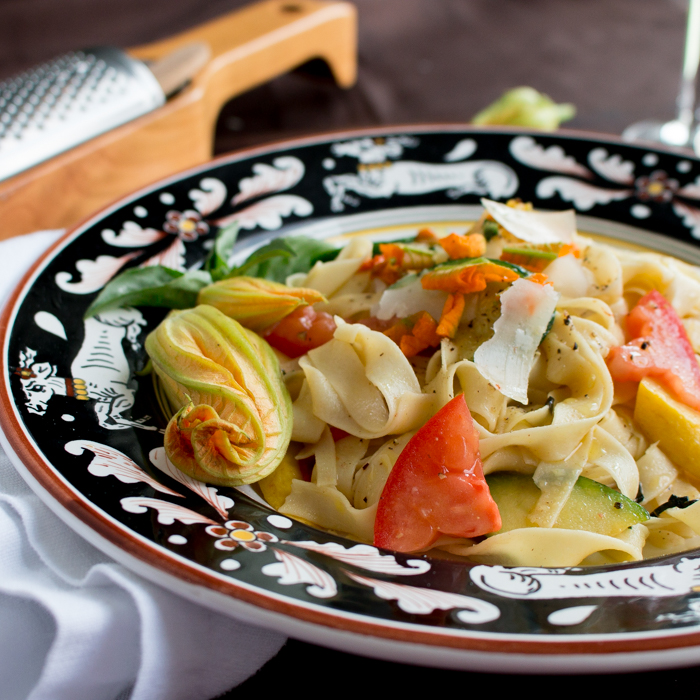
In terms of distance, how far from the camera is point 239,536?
76.4 inches

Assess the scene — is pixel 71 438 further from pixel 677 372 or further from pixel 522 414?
pixel 677 372

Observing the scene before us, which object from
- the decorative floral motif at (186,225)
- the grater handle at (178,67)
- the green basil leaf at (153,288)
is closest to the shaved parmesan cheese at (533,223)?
the green basil leaf at (153,288)

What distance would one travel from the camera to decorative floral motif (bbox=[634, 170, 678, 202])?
381cm

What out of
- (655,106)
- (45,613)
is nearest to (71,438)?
(45,613)

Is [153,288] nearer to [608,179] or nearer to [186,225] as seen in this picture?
[186,225]

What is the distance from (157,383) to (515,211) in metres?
1.58

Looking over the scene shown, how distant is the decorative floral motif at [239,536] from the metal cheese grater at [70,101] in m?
2.67

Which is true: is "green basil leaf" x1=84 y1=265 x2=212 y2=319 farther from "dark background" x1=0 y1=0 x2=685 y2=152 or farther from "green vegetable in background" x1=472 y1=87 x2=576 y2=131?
"green vegetable in background" x1=472 y1=87 x2=576 y2=131

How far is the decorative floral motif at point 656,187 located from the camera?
12.5 feet

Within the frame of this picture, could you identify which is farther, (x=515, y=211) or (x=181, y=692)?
(x=515, y=211)

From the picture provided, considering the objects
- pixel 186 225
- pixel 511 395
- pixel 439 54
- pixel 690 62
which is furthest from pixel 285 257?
pixel 439 54

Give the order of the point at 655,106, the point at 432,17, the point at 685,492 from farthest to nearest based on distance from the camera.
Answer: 1. the point at 432,17
2. the point at 655,106
3. the point at 685,492

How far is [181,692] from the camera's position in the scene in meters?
1.82

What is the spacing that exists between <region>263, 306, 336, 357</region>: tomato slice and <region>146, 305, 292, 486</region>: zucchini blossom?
0.55 ft
